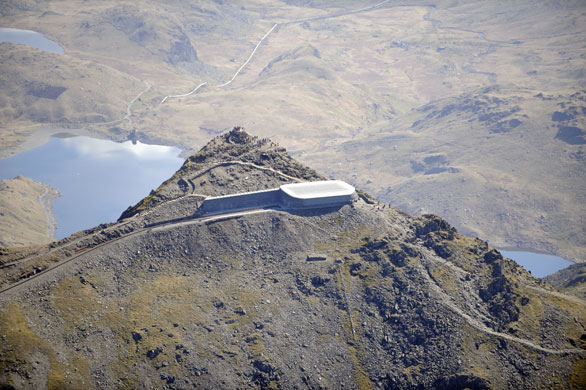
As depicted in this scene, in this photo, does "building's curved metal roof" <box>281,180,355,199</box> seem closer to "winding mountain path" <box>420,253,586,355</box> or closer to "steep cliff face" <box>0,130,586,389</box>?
"steep cliff face" <box>0,130,586,389</box>

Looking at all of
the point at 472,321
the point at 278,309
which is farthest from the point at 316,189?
the point at 472,321

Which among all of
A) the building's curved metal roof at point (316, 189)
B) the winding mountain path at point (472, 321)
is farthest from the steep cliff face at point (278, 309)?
the building's curved metal roof at point (316, 189)

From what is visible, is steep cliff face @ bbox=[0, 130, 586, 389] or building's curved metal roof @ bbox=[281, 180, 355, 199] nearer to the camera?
steep cliff face @ bbox=[0, 130, 586, 389]

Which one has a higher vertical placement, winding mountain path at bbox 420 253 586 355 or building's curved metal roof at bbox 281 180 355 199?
building's curved metal roof at bbox 281 180 355 199

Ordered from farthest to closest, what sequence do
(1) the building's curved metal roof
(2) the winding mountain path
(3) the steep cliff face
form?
(1) the building's curved metal roof → (2) the winding mountain path → (3) the steep cliff face

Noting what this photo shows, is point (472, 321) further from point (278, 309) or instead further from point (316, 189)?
point (316, 189)

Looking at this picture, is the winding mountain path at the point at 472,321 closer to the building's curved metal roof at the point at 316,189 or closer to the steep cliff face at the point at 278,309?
the steep cliff face at the point at 278,309

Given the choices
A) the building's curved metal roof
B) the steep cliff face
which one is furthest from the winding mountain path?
the building's curved metal roof

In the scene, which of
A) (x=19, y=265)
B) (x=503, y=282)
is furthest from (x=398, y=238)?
(x=19, y=265)

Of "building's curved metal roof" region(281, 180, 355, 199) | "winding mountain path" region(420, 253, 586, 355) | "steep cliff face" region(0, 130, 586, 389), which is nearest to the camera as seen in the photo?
"steep cliff face" region(0, 130, 586, 389)
